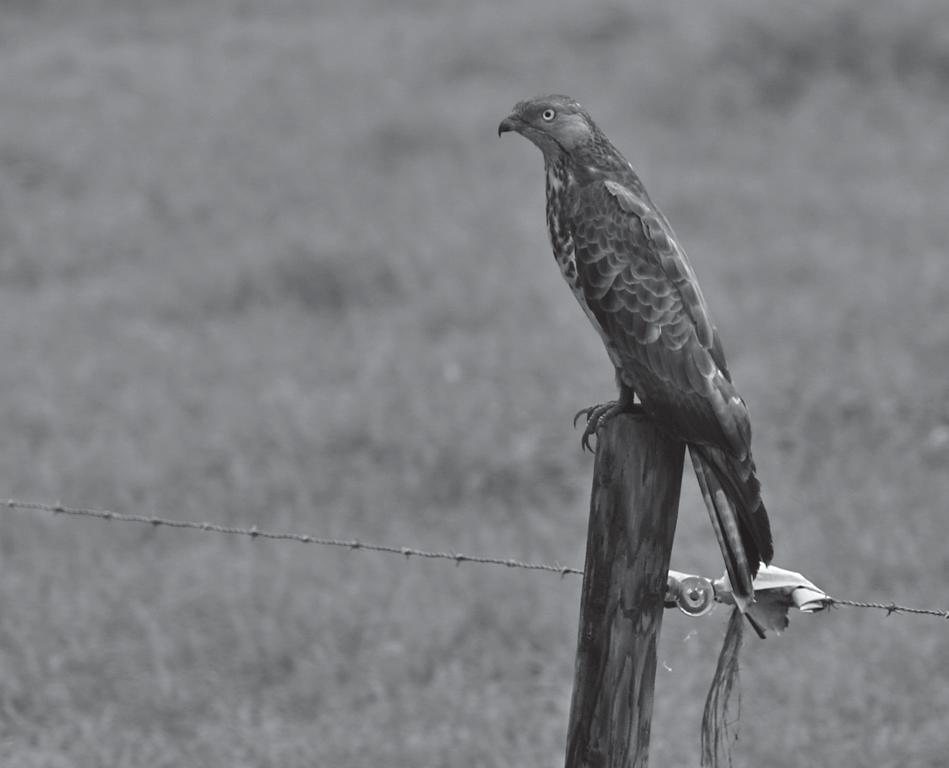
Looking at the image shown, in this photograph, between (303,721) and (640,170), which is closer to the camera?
(303,721)

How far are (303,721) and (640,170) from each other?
6.61 metres

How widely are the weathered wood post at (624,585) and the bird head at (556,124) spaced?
1.04 meters

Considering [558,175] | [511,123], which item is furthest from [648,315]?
[511,123]

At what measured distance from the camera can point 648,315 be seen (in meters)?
3.36

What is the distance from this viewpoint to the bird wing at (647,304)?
10.6 feet

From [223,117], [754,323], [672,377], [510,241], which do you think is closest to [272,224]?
[510,241]

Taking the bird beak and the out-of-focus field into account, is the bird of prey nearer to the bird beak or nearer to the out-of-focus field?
the bird beak

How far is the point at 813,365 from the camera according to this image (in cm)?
730

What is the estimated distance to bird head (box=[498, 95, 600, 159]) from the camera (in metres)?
3.69

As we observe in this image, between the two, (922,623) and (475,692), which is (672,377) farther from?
(922,623)

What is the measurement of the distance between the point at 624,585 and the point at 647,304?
78cm

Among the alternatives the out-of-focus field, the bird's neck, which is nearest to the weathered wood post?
the bird's neck

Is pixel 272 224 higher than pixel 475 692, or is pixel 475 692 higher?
pixel 272 224

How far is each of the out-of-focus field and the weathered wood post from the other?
1461 mm
